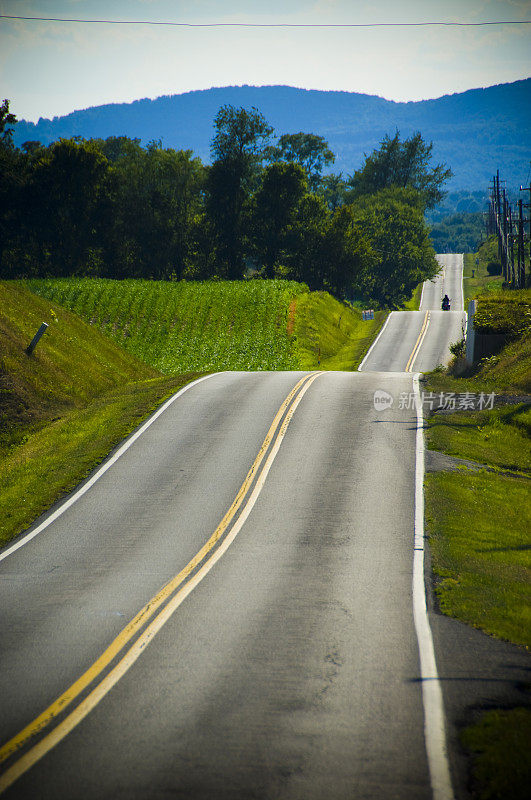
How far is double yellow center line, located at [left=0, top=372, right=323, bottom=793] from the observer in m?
6.14

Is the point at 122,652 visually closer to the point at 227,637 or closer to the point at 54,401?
the point at 227,637

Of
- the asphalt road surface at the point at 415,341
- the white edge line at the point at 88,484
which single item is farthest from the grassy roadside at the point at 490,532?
the asphalt road surface at the point at 415,341

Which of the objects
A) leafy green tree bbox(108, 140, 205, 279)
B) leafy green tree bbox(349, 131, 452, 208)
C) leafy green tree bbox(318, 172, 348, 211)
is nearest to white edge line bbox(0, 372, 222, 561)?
leafy green tree bbox(108, 140, 205, 279)

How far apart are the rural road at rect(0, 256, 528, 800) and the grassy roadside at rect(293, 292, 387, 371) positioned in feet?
83.3

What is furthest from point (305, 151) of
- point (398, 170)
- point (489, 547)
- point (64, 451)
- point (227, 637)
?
point (227, 637)

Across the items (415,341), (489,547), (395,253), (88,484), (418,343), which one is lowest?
(489,547)

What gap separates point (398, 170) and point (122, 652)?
112 metres

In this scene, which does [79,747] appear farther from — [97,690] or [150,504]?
[150,504]

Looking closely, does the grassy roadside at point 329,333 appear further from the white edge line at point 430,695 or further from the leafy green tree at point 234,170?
the white edge line at point 430,695

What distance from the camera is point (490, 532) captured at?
1248 centimetres

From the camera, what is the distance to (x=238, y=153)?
6594cm

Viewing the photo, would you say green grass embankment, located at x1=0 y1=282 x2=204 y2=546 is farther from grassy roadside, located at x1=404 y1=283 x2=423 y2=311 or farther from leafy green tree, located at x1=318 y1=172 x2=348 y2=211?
leafy green tree, located at x1=318 y1=172 x2=348 y2=211

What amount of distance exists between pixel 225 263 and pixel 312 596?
66428 millimetres

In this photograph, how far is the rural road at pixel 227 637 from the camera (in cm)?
586
